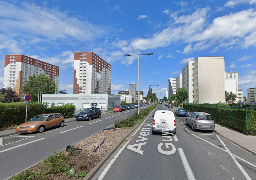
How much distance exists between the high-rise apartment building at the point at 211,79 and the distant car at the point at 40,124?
6021 cm

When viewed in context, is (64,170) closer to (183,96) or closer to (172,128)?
(172,128)

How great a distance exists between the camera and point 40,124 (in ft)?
39.3

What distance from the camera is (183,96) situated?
4584 cm

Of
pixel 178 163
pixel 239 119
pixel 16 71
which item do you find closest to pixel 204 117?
pixel 239 119

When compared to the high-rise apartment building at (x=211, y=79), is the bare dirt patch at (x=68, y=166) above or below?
below

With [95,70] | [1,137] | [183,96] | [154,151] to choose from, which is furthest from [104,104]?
[95,70]

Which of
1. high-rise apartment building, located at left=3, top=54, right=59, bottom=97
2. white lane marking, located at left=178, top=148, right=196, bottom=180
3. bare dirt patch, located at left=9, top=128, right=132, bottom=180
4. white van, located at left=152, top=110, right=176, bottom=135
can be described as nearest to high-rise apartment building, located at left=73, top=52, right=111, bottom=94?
high-rise apartment building, located at left=3, top=54, right=59, bottom=97

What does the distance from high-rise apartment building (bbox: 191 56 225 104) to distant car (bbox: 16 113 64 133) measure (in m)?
60.2

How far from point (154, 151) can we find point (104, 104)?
118 ft

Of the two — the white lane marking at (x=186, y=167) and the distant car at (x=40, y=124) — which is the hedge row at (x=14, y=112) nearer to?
the distant car at (x=40, y=124)

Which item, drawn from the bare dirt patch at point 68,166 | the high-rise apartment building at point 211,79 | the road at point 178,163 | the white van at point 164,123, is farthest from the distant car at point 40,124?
the high-rise apartment building at point 211,79

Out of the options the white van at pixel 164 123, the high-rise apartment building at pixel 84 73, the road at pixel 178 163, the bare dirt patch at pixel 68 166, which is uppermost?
Answer: the high-rise apartment building at pixel 84 73

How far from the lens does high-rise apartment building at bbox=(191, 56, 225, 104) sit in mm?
61156

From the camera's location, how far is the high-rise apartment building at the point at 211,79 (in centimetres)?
6116
